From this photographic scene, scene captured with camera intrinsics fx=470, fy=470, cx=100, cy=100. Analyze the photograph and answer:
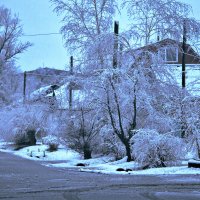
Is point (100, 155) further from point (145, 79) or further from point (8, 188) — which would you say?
point (8, 188)

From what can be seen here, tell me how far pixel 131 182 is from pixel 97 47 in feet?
35.4

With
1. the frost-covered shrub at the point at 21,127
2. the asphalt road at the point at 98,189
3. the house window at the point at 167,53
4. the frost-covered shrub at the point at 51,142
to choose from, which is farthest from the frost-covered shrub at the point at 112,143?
the frost-covered shrub at the point at 21,127

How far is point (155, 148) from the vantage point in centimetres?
1944

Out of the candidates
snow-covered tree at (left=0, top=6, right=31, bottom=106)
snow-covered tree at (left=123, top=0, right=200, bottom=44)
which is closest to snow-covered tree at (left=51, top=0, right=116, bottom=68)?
snow-covered tree at (left=123, top=0, right=200, bottom=44)

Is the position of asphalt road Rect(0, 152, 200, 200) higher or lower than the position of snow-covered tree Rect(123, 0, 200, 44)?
lower

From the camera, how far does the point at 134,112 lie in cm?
2294

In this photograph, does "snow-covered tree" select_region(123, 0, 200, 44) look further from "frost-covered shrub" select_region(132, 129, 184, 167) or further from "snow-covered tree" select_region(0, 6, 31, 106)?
"snow-covered tree" select_region(0, 6, 31, 106)

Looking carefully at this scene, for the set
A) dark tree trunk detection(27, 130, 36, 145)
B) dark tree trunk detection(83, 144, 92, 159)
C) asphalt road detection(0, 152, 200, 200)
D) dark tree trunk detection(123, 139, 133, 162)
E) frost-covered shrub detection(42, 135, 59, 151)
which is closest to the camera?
asphalt road detection(0, 152, 200, 200)

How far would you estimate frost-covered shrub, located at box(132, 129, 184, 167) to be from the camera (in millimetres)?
19438

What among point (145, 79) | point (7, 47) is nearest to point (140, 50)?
point (145, 79)

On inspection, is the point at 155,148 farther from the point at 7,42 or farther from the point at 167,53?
the point at 7,42

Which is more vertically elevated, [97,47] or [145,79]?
[97,47]

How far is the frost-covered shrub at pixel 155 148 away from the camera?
63.8 feet

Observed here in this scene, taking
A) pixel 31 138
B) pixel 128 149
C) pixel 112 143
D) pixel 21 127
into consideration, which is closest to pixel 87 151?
pixel 112 143
